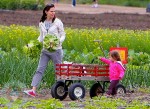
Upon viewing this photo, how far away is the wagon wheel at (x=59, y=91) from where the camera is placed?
1353 cm

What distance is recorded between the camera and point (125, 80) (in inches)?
598

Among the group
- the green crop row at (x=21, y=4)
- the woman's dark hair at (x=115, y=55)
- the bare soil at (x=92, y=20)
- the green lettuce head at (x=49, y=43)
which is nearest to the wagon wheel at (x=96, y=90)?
the woman's dark hair at (x=115, y=55)

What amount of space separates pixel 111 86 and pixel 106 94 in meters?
0.15

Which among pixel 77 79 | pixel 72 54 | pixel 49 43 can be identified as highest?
pixel 49 43

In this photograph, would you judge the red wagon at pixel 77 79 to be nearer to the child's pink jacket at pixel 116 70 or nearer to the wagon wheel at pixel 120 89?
the wagon wheel at pixel 120 89

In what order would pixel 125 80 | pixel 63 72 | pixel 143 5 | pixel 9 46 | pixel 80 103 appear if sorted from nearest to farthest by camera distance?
pixel 80 103 → pixel 63 72 → pixel 125 80 → pixel 9 46 → pixel 143 5

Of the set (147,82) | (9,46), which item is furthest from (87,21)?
(147,82)

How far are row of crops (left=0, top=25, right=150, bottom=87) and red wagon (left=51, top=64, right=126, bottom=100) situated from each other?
45.2 inches

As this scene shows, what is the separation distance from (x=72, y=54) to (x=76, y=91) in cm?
407

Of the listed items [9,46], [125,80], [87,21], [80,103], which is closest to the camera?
[80,103]

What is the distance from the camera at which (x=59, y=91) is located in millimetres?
13633

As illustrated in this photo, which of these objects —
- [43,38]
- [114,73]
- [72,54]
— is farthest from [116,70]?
[72,54]

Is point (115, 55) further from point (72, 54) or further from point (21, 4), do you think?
point (21, 4)

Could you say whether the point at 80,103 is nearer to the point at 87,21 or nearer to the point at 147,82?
the point at 147,82
